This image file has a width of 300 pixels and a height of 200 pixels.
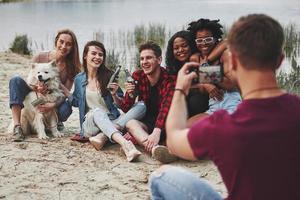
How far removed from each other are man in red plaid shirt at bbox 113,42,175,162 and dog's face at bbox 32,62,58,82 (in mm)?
812

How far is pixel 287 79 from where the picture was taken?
8.84 m

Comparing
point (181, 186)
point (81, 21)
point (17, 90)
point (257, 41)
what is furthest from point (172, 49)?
point (81, 21)

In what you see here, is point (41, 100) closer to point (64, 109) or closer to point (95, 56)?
point (64, 109)

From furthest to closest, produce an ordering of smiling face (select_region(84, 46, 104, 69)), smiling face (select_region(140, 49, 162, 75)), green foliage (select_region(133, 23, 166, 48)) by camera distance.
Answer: green foliage (select_region(133, 23, 166, 48))
smiling face (select_region(84, 46, 104, 69))
smiling face (select_region(140, 49, 162, 75))

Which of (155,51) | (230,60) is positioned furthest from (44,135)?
(230,60)

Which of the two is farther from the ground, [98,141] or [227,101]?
[227,101]

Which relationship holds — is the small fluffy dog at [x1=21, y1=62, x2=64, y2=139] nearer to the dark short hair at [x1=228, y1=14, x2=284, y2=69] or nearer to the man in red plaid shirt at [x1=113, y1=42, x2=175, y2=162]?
the man in red plaid shirt at [x1=113, y1=42, x2=175, y2=162]

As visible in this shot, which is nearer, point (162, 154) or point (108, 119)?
point (162, 154)

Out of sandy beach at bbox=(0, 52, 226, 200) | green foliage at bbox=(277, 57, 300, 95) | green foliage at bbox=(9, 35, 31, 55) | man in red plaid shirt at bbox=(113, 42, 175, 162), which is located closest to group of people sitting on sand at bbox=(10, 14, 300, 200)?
sandy beach at bbox=(0, 52, 226, 200)

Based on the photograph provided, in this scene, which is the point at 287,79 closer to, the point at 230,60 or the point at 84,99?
the point at 84,99

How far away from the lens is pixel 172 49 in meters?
4.99

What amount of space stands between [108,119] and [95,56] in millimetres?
713

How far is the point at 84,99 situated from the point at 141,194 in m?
1.74

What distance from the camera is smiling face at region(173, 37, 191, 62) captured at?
4898 mm
